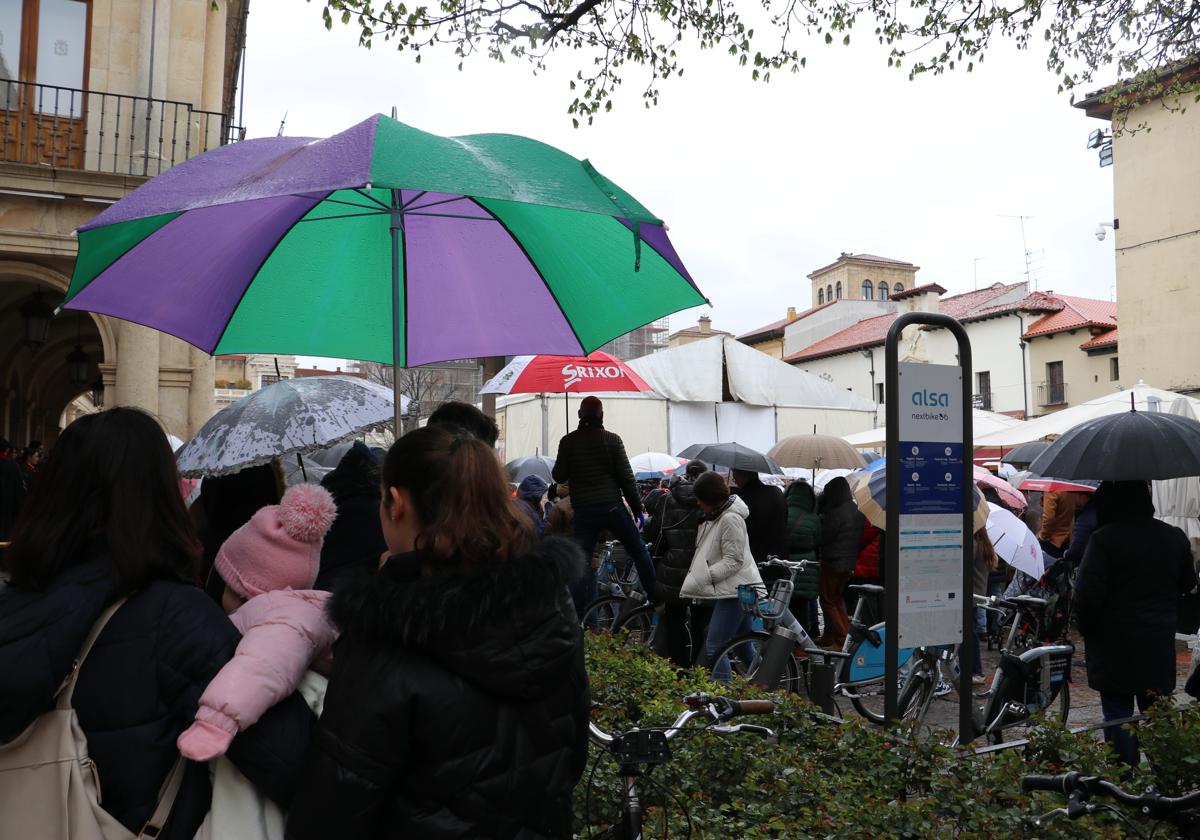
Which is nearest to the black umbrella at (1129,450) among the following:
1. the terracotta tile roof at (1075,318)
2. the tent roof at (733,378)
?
the tent roof at (733,378)

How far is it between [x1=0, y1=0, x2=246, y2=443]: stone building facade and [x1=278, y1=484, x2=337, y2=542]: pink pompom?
11265 millimetres

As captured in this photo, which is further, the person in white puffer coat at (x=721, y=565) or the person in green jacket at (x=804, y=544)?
→ the person in green jacket at (x=804, y=544)

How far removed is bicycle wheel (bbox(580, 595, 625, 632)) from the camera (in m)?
10.9

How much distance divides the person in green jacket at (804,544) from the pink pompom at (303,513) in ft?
24.8

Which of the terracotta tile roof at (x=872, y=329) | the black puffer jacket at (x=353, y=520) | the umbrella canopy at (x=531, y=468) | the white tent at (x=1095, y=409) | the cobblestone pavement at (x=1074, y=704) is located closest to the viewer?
the black puffer jacket at (x=353, y=520)

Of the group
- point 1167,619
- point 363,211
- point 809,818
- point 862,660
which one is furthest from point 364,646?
point 862,660

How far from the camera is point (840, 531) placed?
1017 centimetres

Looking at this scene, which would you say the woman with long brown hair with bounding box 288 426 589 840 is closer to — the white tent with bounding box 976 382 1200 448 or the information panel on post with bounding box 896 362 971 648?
the information panel on post with bounding box 896 362 971 648

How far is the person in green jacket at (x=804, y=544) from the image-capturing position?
9.75 m

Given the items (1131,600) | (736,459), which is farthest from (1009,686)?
(736,459)

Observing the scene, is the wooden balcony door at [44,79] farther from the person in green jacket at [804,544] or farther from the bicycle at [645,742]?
the bicycle at [645,742]

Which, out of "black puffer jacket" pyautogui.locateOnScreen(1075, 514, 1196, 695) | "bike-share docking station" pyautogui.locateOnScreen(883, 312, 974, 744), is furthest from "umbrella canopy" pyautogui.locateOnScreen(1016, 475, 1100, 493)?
"bike-share docking station" pyautogui.locateOnScreen(883, 312, 974, 744)

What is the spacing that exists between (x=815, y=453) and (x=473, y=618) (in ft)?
33.9

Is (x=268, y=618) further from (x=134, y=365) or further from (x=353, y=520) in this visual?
(x=134, y=365)
